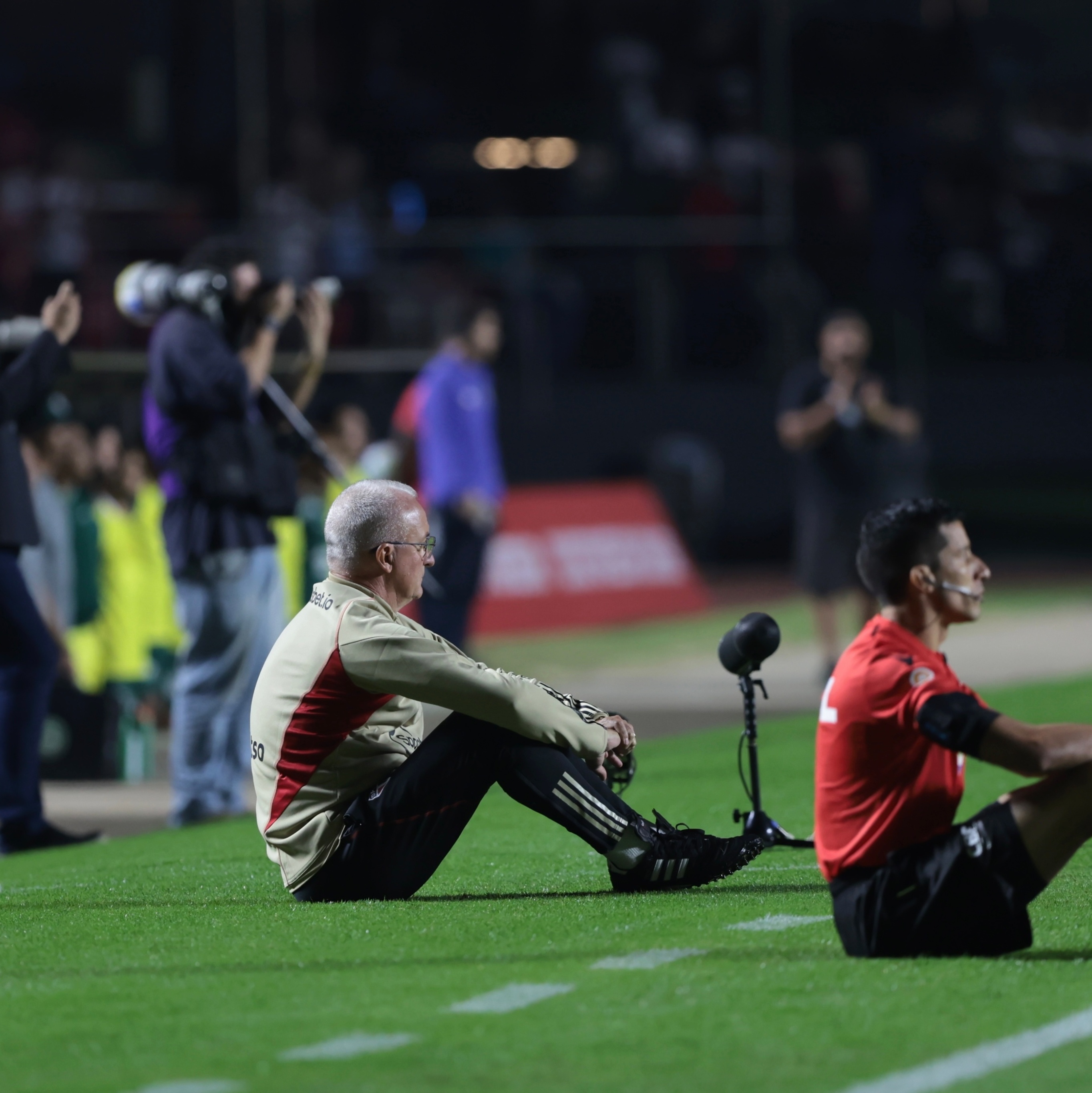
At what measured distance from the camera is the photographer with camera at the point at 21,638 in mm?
6844

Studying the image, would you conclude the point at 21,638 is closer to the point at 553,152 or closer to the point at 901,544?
the point at 901,544

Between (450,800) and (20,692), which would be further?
(20,692)

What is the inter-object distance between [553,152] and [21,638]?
14.2 m

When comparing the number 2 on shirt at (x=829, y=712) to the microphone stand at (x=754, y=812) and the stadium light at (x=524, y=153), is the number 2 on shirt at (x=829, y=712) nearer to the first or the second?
the microphone stand at (x=754, y=812)

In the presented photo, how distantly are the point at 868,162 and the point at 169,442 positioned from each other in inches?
593

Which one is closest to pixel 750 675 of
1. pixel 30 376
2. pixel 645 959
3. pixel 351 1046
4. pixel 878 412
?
pixel 645 959

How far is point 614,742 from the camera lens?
17.3 ft

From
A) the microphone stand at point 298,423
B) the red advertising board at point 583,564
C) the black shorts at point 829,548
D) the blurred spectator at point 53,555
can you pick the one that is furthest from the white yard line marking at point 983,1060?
the red advertising board at point 583,564

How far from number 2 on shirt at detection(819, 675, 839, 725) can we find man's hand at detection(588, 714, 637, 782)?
3.03 ft

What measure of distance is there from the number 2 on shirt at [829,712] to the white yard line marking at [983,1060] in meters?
0.78

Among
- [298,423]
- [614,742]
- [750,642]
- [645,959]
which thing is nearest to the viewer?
[645,959]

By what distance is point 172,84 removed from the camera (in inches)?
760

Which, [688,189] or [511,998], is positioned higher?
[688,189]

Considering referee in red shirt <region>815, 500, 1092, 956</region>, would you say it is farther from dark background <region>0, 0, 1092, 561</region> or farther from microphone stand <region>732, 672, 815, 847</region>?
dark background <region>0, 0, 1092, 561</region>
